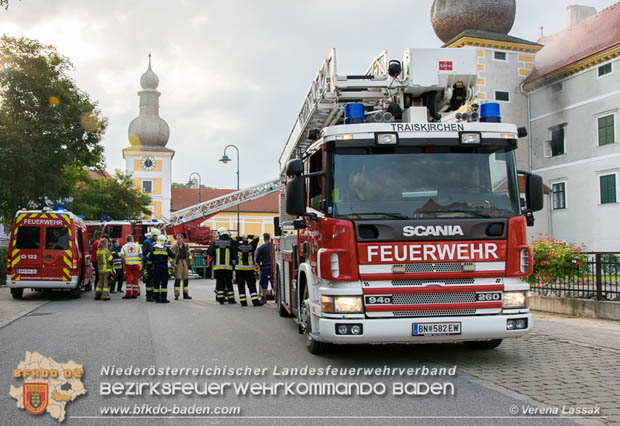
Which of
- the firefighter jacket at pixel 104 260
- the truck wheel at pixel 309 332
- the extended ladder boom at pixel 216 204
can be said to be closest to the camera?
the truck wheel at pixel 309 332

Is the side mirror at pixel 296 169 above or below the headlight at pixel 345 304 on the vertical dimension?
above

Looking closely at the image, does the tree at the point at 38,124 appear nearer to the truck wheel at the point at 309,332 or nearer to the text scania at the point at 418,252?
the truck wheel at the point at 309,332

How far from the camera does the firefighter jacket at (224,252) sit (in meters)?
15.1

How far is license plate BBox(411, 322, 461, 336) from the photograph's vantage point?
6.85m

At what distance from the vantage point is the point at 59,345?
8820 mm

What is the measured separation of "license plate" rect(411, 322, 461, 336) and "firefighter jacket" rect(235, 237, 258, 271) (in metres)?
8.53

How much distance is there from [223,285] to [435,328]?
31.2ft

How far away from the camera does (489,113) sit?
7789 millimetres

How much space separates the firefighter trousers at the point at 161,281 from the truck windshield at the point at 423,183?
9.77 metres

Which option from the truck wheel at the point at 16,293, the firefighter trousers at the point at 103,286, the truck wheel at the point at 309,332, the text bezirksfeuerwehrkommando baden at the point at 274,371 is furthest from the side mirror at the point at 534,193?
the truck wheel at the point at 16,293

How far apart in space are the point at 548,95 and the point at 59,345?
3323 cm

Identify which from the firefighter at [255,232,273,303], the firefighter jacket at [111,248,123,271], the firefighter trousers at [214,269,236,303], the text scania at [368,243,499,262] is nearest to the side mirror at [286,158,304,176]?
the text scania at [368,243,499,262]

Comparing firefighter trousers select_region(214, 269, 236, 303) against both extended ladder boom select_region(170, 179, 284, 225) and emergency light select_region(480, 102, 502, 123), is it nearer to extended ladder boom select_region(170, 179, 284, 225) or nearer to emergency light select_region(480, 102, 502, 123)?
emergency light select_region(480, 102, 502, 123)

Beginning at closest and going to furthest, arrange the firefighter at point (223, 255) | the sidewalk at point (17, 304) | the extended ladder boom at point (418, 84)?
1. the extended ladder boom at point (418, 84)
2. the sidewalk at point (17, 304)
3. the firefighter at point (223, 255)
